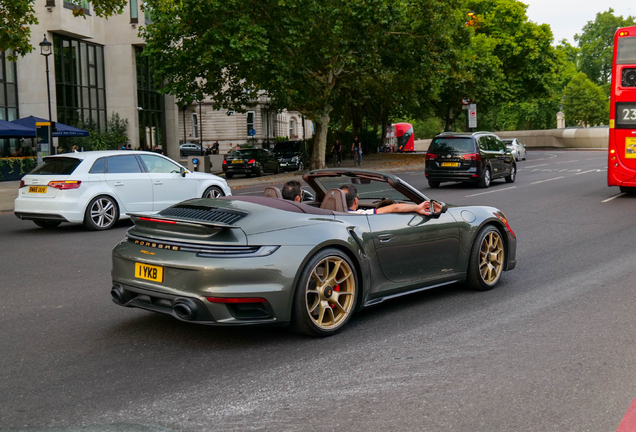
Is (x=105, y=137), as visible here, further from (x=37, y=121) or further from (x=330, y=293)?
(x=330, y=293)

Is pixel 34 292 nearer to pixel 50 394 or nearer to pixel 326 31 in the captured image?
pixel 50 394

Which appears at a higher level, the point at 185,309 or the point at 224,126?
the point at 224,126

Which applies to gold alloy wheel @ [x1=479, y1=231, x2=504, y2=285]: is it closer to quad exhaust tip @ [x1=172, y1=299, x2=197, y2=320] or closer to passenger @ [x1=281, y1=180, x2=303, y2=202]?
passenger @ [x1=281, y1=180, x2=303, y2=202]

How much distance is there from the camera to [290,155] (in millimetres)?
40344

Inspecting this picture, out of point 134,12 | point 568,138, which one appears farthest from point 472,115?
point 568,138

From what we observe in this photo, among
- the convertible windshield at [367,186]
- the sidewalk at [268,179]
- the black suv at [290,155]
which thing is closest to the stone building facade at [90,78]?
the black suv at [290,155]

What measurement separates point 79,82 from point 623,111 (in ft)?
125

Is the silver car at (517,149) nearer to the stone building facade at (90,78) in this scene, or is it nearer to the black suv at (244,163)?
the stone building facade at (90,78)

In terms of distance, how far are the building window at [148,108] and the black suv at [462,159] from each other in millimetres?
33064

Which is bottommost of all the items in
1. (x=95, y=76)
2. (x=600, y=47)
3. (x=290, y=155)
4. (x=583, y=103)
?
(x=290, y=155)

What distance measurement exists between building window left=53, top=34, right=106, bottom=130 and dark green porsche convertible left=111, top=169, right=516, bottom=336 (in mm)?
42018

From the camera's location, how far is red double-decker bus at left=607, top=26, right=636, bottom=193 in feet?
54.8

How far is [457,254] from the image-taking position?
6695mm

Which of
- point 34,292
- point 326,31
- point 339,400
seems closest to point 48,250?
point 34,292
